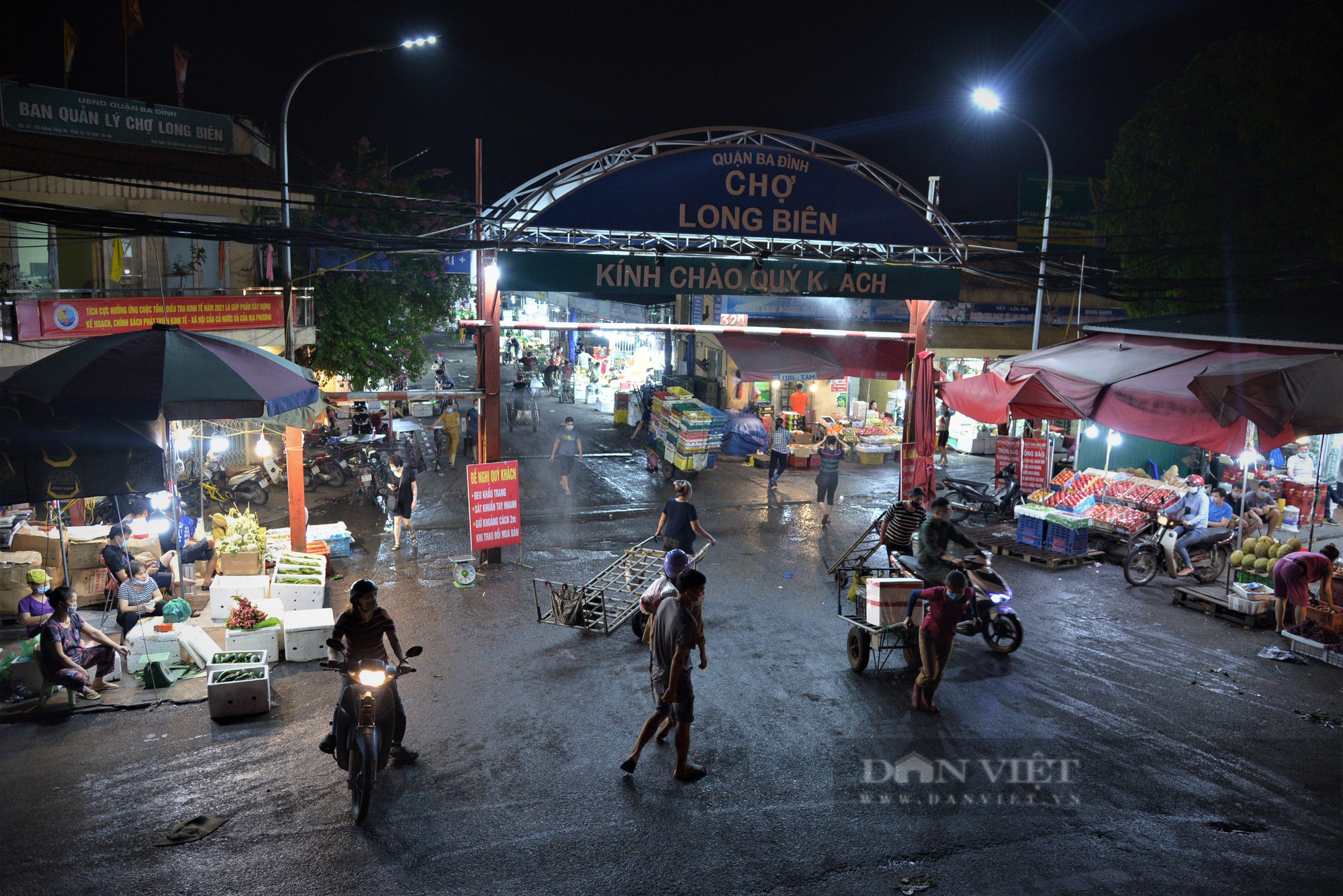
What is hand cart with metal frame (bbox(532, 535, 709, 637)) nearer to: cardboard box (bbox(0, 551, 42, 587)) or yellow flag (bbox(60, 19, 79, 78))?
cardboard box (bbox(0, 551, 42, 587))

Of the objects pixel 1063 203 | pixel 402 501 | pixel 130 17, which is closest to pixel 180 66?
pixel 130 17

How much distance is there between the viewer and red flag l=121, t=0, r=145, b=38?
20487mm

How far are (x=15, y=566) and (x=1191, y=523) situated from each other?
17.0 meters

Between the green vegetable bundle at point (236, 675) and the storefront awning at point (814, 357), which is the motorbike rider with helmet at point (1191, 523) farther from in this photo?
the green vegetable bundle at point (236, 675)

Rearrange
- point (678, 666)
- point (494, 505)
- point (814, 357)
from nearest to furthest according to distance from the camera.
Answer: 1. point (678, 666)
2. point (494, 505)
3. point (814, 357)

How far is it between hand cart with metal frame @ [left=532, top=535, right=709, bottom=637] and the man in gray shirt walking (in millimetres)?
→ 3161

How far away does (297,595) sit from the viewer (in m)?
10.3

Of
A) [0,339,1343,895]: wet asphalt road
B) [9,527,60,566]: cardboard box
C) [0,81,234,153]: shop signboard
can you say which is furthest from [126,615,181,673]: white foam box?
[0,81,234,153]: shop signboard

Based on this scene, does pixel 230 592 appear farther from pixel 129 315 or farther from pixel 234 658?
pixel 129 315

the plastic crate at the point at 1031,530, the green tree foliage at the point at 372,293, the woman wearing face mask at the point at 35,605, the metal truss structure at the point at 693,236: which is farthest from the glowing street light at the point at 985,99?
the woman wearing face mask at the point at 35,605

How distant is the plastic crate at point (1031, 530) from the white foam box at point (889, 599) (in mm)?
6647

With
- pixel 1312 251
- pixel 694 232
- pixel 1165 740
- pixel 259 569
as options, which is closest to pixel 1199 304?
pixel 1312 251

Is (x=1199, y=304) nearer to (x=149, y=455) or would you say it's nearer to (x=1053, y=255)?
(x=1053, y=255)

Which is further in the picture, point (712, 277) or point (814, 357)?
point (814, 357)
